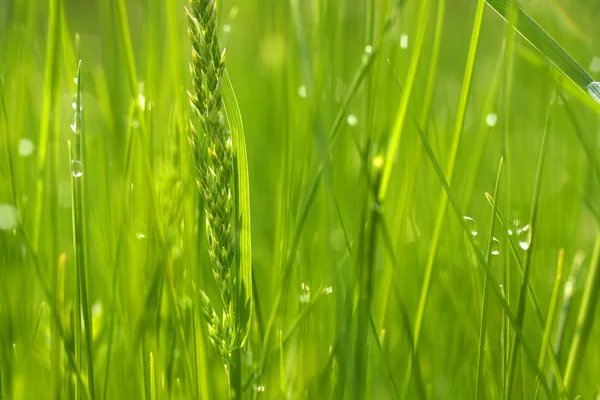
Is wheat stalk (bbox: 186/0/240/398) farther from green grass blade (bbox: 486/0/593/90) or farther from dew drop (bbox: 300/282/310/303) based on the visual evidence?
green grass blade (bbox: 486/0/593/90)

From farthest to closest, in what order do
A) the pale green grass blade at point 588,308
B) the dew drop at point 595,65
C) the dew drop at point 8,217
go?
the dew drop at point 595,65 < the dew drop at point 8,217 < the pale green grass blade at point 588,308

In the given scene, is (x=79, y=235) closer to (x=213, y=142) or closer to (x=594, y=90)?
(x=213, y=142)

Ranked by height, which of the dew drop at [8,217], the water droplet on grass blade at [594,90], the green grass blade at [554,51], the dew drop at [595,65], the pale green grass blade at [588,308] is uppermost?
the dew drop at [595,65]

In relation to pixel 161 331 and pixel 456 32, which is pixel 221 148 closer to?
pixel 161 331

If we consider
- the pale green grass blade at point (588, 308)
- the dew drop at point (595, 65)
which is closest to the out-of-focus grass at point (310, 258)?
the pale green grass blade at point (588, 308)

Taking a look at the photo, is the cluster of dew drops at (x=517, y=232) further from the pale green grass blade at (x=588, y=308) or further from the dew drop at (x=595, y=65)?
the dew drop at (x=595, y=65)

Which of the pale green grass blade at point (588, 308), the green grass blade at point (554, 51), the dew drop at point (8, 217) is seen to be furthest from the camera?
the dew drop at point (8, 217)

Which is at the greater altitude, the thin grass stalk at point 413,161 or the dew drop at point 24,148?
the dew drop at point 24,148

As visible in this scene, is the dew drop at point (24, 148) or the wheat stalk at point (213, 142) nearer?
the wheat stalk at point (213, 142)

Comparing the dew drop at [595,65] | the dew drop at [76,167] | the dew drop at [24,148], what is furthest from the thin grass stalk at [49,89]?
the dew drop at [595,65]
